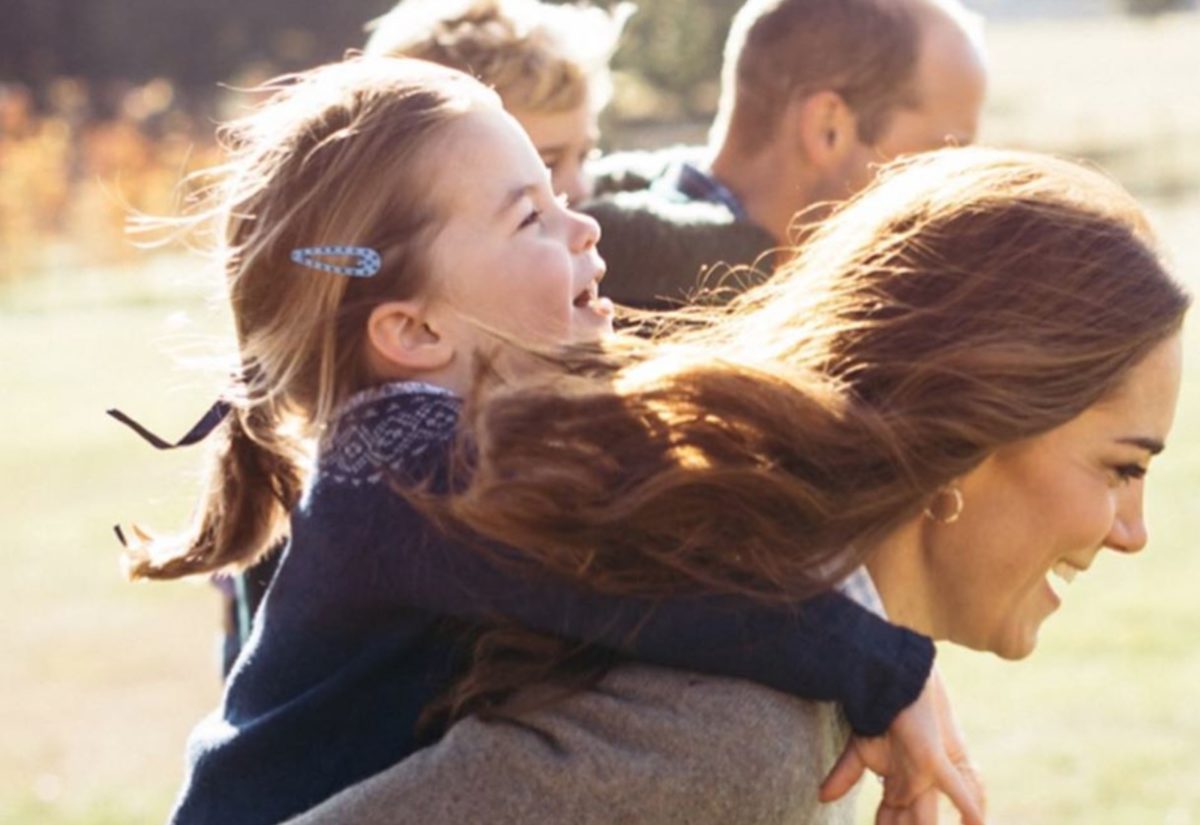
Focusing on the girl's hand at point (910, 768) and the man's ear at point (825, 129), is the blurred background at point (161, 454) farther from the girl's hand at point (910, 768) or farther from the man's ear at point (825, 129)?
the man's ear at point (825, 129)

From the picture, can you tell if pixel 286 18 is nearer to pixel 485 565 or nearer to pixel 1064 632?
pixel 1064 632

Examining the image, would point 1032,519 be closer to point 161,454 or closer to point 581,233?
point 581,233

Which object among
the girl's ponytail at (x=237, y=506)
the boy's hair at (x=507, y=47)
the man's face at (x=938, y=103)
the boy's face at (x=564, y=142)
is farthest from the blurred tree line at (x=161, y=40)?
the girl's ponytail at (x=237, y=506)

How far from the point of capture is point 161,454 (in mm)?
13844

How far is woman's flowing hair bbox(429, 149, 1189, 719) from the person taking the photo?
2.12 m

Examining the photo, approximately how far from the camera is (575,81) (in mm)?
4680

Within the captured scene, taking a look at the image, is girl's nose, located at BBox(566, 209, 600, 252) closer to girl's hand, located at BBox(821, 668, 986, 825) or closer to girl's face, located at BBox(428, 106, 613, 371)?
girl's face, located at BBox(428, 106, 613, 371)

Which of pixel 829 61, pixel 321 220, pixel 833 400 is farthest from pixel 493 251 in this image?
pixel 829 61

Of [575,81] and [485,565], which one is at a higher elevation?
[485,565]

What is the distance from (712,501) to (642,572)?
10cm

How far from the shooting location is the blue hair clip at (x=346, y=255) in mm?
2525

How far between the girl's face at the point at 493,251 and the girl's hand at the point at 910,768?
0.58 meters

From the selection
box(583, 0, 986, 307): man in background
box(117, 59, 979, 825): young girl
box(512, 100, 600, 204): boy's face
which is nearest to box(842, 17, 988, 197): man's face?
box(583, 0, 986, 307): man in background

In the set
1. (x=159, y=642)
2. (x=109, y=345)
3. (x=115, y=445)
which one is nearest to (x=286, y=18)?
(x=109, y=345)
